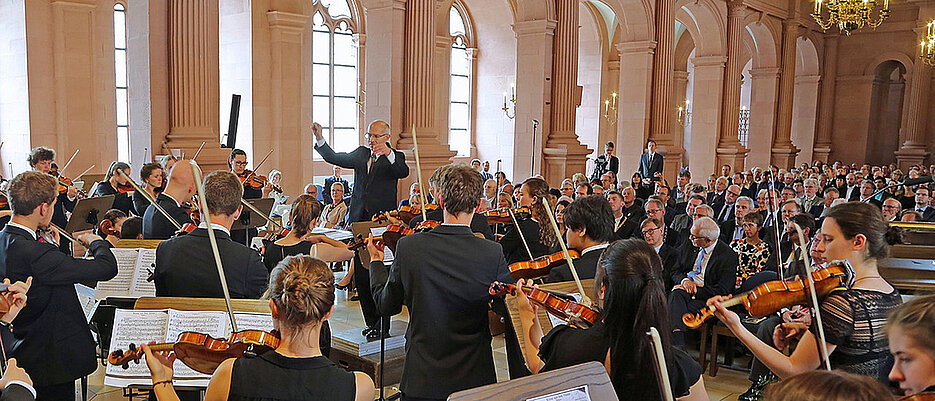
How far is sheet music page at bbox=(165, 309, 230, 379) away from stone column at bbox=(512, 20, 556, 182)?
36.1 ft

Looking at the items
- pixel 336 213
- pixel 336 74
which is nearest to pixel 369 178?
pixel 336 213

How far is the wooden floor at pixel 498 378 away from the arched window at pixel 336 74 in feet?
43.1

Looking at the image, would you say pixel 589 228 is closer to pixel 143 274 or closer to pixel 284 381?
pixel 284 381

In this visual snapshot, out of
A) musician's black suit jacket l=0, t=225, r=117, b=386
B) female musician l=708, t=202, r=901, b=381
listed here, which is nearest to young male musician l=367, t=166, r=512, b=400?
female musician l=708, t=202, r=901, b=381

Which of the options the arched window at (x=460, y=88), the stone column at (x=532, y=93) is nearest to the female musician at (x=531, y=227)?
the stone column at (x=532, y=93)

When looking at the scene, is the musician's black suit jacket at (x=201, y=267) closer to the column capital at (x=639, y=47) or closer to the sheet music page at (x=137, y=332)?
the sheet music page at (x=137, y=332)

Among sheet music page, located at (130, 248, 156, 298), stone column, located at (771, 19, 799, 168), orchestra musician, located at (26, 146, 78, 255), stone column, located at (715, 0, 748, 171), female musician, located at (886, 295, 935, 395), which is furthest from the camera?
stone column, located at (771, 19, 799, 168)

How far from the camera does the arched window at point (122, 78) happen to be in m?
15.7

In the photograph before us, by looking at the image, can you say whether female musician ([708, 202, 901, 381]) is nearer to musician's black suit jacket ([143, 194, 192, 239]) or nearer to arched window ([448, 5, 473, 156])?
musician's black suit jacket ([143, 194, 192, 239])

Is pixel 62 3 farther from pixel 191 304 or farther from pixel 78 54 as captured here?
pixel 191 304

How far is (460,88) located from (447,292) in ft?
65.5

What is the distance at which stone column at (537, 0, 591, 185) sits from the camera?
14039 millimetres

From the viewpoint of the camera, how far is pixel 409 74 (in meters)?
11.4

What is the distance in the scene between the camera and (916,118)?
2425cm
